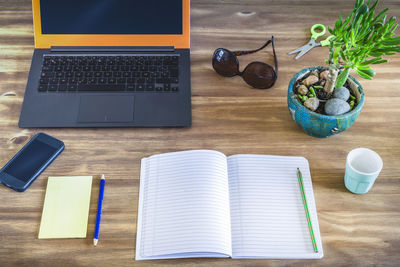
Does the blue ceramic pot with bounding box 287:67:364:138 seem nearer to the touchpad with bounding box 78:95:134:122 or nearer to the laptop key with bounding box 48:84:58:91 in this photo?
the touchpad with bounding box 78:95:134:122

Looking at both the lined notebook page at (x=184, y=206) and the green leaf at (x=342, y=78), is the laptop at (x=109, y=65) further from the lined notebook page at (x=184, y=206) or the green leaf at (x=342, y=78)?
the green leaf at (x=342, y=78)

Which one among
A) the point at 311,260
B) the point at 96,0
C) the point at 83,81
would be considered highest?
the point at 96,0

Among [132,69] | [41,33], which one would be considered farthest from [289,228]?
[41,33]

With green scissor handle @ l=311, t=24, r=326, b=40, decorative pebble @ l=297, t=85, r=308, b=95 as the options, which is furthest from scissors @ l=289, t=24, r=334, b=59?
decorative pebble @ l=297, t=85, r=308, b=95

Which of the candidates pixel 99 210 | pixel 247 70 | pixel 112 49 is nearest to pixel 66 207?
pixel 99 210

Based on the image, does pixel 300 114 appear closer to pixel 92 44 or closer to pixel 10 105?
pixel 92 44

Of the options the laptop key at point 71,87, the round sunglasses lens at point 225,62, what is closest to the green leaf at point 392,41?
the round sunglasses lens at point 225,62

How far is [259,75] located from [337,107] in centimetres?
24

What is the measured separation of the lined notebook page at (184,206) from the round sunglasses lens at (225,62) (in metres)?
0.29

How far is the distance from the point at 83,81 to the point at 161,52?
0.23 metres

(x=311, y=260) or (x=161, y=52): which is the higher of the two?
(x=161, y=52)

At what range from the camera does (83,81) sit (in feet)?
3.38

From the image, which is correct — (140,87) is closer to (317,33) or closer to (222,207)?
(222,207)

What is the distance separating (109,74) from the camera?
104 cm
